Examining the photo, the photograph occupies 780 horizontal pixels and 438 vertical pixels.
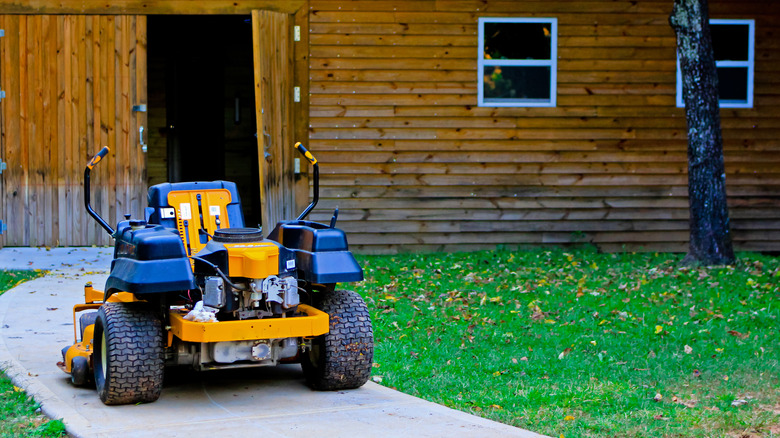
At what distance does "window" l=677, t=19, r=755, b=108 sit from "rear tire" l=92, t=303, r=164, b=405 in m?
9.45

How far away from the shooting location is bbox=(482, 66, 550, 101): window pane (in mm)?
11945

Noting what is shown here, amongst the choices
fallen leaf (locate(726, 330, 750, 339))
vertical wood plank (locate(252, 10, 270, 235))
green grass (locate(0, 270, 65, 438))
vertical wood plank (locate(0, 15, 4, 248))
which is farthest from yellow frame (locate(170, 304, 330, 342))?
vertical wood plank (locate(0, 15, 4, 248))

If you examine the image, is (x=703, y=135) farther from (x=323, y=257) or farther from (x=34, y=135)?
Answer: (x=34, y=135)

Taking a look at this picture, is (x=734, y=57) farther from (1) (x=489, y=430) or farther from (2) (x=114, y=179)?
(1) (x=489, y=430)

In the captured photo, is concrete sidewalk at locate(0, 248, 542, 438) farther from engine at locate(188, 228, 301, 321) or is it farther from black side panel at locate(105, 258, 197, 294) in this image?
black side panel at locate(105, 258, 197, 294)

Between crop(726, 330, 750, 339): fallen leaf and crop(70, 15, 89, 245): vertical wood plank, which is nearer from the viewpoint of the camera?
crop(726, 330, 750, 339): fallen leaf

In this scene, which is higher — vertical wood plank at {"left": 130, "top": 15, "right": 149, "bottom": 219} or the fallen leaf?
vertical wood plank at {"left": 130, "top": 15, "right": 149, "bottom": 219}

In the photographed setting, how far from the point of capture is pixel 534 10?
11859mm

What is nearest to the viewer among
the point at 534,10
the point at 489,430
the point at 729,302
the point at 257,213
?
the point at 489,430

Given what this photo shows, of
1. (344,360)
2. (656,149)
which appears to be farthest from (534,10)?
(344,360)

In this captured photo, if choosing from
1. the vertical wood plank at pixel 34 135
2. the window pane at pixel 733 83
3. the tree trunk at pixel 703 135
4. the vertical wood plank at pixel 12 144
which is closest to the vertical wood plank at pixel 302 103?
the vertical wood plank at pixel 34 135

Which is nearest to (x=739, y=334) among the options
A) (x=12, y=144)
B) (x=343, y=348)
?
(x=343, y=348)

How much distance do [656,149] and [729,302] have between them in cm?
446

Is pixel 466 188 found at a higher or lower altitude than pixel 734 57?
lower
